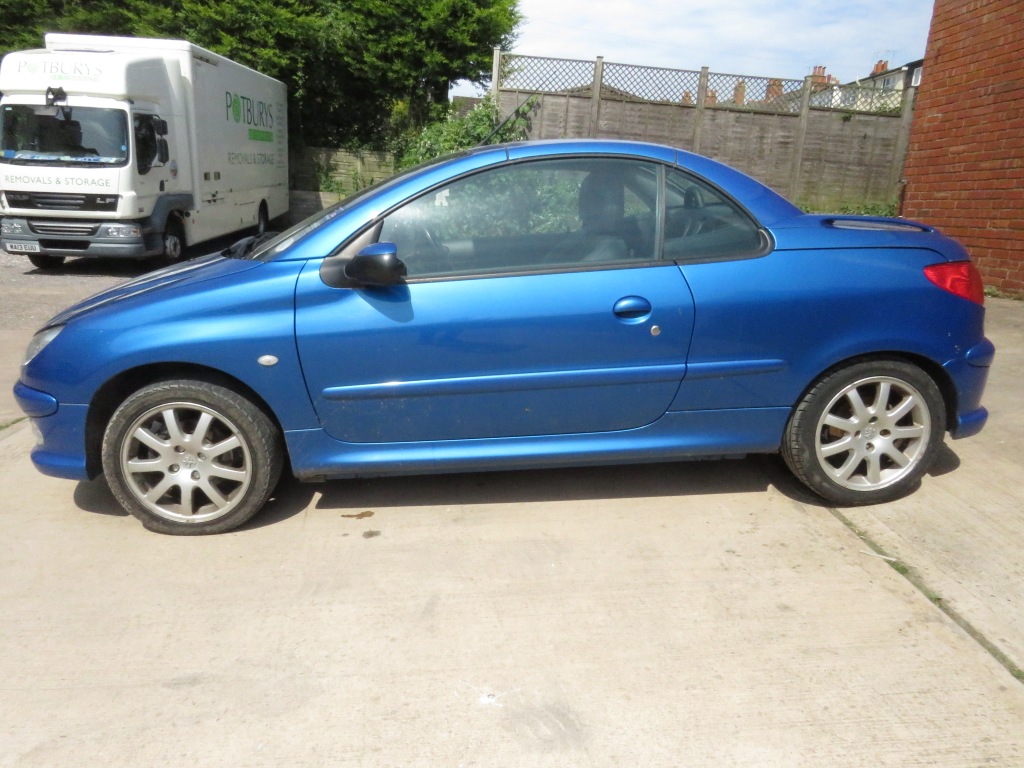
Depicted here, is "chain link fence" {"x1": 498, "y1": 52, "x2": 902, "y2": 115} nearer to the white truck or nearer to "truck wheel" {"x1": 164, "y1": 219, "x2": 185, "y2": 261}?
the white truck

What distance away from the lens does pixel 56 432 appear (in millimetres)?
3547

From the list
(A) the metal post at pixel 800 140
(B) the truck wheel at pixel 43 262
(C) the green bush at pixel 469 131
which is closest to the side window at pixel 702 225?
(C) the green bush at pixel 469 131

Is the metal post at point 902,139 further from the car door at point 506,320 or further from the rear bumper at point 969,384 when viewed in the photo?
the car door at point 506,320

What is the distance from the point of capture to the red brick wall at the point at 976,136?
852cm

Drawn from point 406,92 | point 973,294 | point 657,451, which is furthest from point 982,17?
point 406,92

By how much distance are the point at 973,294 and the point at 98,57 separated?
1066 cm

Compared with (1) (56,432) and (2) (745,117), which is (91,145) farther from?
A: (2) (745,117)

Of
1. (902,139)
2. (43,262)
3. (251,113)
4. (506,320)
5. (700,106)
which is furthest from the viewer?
(902,139)

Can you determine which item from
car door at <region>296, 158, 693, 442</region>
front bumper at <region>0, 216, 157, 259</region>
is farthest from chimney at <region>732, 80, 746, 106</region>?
car door at <region>296, 158, 693, 442</region>

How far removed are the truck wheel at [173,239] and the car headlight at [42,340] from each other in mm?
8321

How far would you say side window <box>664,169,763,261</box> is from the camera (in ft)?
11.9

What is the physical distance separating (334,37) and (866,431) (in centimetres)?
1637

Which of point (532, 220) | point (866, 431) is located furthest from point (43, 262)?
point (866, 431)

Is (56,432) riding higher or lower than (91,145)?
lower
